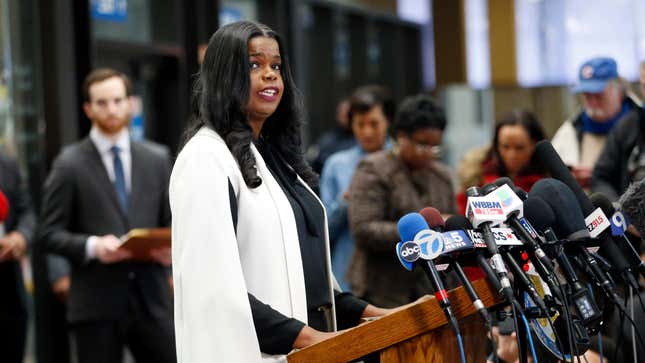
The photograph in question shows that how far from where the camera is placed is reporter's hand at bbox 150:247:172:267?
5.26 m

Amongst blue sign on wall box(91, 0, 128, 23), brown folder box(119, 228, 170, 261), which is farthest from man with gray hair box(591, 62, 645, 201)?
blue sign on wall box(91, 0, 128, 23)

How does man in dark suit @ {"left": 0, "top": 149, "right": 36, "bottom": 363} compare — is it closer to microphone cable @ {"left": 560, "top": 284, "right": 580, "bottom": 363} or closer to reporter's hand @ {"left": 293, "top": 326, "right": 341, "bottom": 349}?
reporter's hand @ {"left": 293, "top": 326, "right": 341, "bottom": 349}

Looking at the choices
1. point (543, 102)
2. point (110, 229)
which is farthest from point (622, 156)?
point (543, 102)

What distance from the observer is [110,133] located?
18.3ft

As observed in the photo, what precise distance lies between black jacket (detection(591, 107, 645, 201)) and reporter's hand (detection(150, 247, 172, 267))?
2.21 meters

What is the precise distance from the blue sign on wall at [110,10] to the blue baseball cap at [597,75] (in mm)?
3809

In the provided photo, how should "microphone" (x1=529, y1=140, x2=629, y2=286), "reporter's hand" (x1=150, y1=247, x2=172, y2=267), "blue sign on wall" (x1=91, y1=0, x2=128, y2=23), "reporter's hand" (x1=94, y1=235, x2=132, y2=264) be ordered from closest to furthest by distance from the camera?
"microphone" (x1=529, y1=140, x2=629, y2=286) → "reporter's hand" (x1=94, y1=235, x2=132, y2=264) → "reporter's hand" (x1=150, y1=247, x2=172, y2=267) → "blue sign on wall" (x1=91, y1=0, x2=128, y2=23)

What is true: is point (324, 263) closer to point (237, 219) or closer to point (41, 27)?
point (237, 219)

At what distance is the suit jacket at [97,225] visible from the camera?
17.4 feet

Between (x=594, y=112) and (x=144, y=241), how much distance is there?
2.52 m

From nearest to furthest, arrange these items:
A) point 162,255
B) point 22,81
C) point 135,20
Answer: point 162,255
point 22,81
point 135,20

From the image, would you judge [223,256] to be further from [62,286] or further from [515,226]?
[62,286]

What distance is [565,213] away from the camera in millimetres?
2686

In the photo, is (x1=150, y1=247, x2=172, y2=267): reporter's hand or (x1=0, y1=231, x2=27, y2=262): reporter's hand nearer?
(x1=150, y1=247, x2=172, y2=267): reporter's hand
